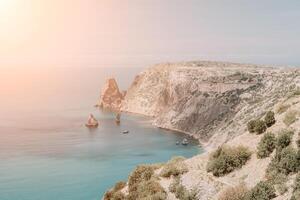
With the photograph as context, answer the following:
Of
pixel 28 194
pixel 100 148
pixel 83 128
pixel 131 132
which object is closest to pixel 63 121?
pixel 83 128

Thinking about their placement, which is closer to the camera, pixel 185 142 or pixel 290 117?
pixel 290 117

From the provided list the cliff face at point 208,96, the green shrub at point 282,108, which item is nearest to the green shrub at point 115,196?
the green shrub at point 282,108

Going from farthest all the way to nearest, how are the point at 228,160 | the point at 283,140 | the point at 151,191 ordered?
1. the point at 151,191
2. the point at 228,160
3. the point at 283,140

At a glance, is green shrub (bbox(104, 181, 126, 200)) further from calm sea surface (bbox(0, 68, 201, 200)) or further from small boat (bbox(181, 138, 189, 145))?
small boat (bbox(181, 138, 189, 145))

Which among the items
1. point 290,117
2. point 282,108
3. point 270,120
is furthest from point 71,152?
point 290,117

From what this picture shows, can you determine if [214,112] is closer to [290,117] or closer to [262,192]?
[290,117]
